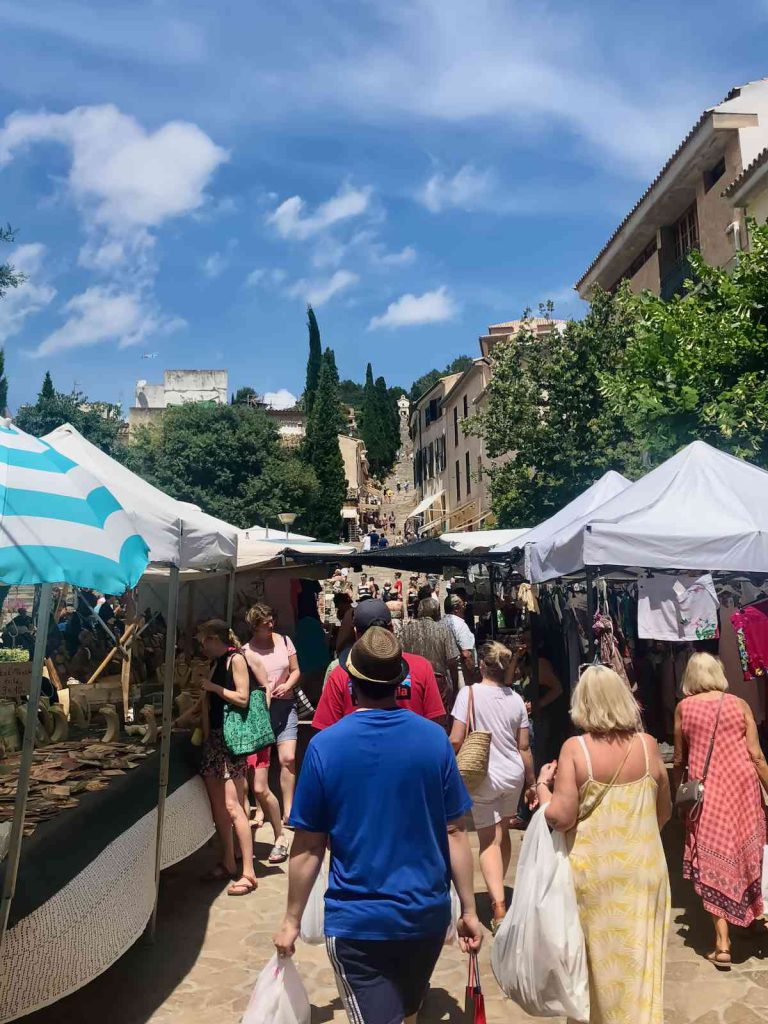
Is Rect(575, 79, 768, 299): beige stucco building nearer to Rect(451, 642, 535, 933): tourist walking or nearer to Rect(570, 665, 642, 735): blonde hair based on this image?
Rect(451, 642, 535, 933): tourist walking

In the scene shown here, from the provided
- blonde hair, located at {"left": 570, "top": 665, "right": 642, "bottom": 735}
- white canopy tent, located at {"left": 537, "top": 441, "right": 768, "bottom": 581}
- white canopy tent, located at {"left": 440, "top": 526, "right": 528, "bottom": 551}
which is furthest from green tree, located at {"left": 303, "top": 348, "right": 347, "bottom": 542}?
blonde hair, located at {"left": 570, "top": 665, "right": 642, "bottom": 735}

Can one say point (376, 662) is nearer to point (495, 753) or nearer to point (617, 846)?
point (617, 846)

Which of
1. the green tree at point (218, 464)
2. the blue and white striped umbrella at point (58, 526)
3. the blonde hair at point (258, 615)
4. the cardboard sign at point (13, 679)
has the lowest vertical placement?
the cardboard sign at point (13, 679)

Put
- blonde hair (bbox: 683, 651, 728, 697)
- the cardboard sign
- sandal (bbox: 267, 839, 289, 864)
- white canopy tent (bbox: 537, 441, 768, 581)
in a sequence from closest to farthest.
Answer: blonde hair (bbox: 683, 651, 728, 697) → white canopy tent (bbox: 537, 441, 768, 581) → the cardboard sign → sandal (bbox: 267, 839, 289, 864)

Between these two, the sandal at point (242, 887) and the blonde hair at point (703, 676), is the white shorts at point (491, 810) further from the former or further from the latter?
the sandal at point (242, 887)

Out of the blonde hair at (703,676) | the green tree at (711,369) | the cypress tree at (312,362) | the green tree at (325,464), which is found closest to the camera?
the blonde hair at (703,676)

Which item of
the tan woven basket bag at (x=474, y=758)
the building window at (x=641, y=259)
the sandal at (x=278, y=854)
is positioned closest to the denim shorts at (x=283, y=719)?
the sandal at (x=278, y=854)

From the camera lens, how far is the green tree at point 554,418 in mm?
20281

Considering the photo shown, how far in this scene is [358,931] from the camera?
2.57 meters

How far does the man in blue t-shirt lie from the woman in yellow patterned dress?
0.74 metres

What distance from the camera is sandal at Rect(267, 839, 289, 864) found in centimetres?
653

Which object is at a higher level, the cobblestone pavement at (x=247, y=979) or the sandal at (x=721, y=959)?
the sandal at (x=721, y=959)

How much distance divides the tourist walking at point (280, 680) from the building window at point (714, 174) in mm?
18160

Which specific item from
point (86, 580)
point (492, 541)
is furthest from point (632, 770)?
point (492, 541)
